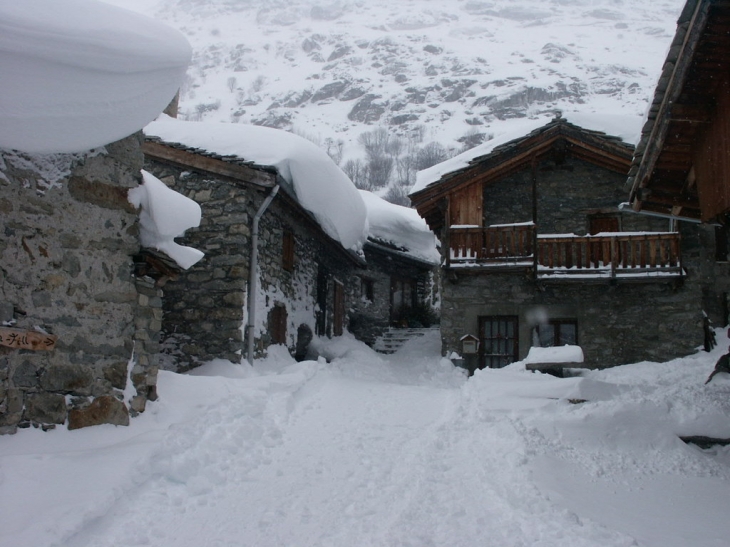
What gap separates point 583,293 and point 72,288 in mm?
11210

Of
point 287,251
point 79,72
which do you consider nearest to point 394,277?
point 287,251

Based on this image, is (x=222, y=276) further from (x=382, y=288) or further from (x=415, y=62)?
(x=415, y=62)

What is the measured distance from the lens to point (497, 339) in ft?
45.7

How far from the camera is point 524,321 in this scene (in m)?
13.8

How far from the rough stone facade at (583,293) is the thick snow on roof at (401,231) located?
6.25 m

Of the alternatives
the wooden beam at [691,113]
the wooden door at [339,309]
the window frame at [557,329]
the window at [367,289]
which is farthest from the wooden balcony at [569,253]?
the wooden beam at [691,113]

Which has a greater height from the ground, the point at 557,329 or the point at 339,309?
the point at 339,309

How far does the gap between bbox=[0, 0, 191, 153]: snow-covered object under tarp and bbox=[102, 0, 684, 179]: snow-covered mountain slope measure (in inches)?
2530

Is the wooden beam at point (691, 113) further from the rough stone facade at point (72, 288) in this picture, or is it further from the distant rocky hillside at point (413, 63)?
the distant rocky hillside at point (413, 63)

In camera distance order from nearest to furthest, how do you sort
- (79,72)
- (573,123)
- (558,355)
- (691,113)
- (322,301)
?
(79,72) → (691,113) → (558,355) → (573,123) → (322,301)

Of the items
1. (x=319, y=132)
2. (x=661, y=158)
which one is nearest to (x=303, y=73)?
(x=319, y=132)

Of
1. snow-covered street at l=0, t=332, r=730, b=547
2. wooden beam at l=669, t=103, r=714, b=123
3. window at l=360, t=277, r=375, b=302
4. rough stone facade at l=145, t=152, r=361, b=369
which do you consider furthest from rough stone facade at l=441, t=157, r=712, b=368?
wooden beam at l=669, t=103, r=714, b=123

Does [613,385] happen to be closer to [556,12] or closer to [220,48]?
[220,48]

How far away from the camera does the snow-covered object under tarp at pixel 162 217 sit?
5.97 metres
